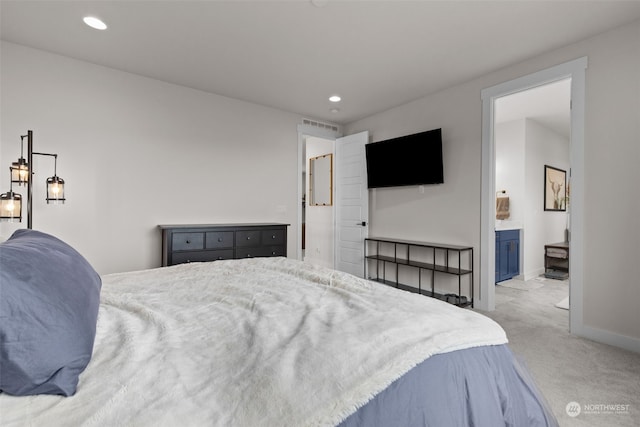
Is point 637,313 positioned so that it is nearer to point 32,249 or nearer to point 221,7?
point 32,249

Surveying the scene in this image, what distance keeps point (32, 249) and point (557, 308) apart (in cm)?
459

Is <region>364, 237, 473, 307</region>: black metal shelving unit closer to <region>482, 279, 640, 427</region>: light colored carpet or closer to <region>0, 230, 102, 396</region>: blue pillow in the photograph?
<region>482, 279, 640, 427</region>: light colored carpet

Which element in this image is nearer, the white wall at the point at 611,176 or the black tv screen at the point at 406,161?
the white wall at the point at 611,176

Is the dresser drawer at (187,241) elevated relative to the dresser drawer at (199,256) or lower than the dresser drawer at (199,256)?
elevated

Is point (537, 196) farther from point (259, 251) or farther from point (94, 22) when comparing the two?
point (94, 22)

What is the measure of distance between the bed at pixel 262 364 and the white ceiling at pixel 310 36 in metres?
2.02

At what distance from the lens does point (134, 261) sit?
346cm

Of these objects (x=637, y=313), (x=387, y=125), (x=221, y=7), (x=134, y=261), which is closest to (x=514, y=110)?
(x=387, y=125)

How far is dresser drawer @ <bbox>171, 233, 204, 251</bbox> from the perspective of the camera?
3.33 metres

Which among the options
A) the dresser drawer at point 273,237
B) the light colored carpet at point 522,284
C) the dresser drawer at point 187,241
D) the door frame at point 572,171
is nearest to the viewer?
the door frame at point 572,171

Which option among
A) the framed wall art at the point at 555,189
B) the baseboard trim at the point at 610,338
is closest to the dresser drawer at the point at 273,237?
the baseboard trim at the point at 610,338

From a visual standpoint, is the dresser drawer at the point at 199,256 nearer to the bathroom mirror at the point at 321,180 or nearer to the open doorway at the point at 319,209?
the open doorway at the point at 319,209

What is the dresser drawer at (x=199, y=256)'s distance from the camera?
11.0ft

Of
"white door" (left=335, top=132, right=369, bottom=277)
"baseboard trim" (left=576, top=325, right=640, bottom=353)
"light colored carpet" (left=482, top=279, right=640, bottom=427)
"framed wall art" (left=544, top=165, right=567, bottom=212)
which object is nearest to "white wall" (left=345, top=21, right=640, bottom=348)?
"baseboard trim" (left=576, top=325, right=640, bottom=353)
